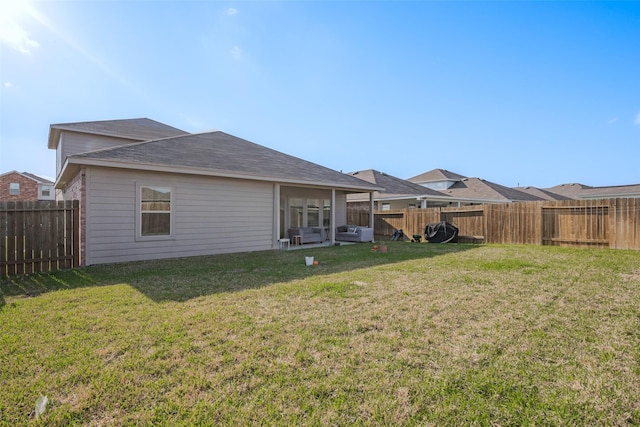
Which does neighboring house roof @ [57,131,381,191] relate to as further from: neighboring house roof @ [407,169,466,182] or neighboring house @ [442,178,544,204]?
neighboring house roof @ [407,169,466,182]

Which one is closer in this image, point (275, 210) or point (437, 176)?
point (275, 210)

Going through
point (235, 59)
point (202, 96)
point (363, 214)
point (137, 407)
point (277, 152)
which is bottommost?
point (137, 407)

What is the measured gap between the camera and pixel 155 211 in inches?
340

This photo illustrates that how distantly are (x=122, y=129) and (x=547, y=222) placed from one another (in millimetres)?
18741

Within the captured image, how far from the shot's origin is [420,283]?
224 inches

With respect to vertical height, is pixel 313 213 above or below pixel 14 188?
below

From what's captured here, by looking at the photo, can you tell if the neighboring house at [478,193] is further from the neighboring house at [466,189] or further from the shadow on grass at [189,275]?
the shadow on grass at [189,275]

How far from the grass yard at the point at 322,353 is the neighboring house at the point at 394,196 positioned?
14.7 metres

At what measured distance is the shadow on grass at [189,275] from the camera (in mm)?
5266

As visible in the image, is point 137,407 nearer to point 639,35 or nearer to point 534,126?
point 639,35

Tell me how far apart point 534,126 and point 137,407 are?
76.4 ft

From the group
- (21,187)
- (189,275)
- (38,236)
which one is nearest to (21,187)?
(21,187)

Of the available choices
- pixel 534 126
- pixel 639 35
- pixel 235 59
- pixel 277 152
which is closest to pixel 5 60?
pixel 235 59

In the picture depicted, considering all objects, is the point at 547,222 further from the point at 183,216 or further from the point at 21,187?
the point at 21,187
